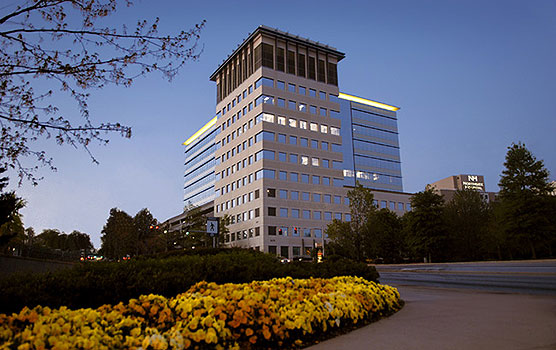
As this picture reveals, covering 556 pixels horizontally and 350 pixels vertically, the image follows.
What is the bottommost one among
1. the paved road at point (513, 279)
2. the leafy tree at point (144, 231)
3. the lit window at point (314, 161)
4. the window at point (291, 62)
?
the paved road at point (513, 279)

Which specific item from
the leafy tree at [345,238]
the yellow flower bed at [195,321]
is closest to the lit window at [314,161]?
the leafy tree at [345,238]

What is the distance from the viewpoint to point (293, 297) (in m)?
7.31

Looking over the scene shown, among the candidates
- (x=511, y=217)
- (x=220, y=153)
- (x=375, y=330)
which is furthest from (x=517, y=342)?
(x=220, y=153)

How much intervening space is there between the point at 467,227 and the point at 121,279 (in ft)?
187

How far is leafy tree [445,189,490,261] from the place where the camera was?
54.2 m

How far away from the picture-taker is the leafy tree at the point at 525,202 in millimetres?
43625

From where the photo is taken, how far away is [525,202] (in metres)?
44.8

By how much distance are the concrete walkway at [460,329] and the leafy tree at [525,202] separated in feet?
130

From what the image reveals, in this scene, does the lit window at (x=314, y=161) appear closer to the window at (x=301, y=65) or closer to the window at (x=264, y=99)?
the window at (x=264, y=99)

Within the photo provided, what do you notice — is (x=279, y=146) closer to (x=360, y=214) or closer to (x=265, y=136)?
(x=265, y=136)

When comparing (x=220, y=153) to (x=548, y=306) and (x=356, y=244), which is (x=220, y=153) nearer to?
(x=356, y=244)

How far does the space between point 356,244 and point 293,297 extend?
1793 inches

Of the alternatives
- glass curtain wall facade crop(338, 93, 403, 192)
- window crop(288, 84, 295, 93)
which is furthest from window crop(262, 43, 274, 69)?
glass curtain wall facade crop(338, 93, 403, 192)

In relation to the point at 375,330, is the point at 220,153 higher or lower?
higher
